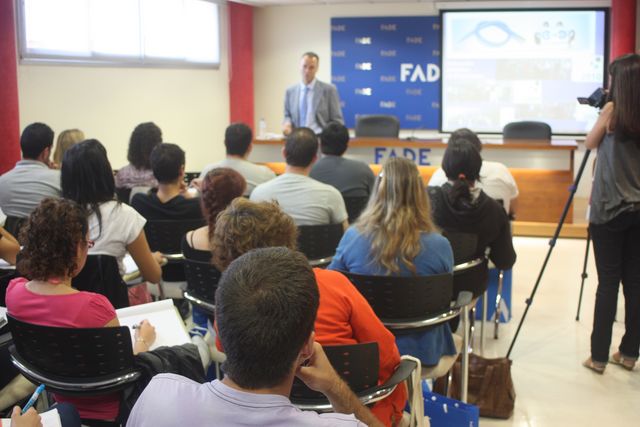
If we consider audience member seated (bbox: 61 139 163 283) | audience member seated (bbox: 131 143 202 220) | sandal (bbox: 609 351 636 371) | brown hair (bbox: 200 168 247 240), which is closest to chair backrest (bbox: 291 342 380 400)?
brown hair (bbox: 200 168 247 240)

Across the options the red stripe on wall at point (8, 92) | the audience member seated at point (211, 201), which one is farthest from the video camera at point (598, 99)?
the red stripe on wall at point (8, 92)

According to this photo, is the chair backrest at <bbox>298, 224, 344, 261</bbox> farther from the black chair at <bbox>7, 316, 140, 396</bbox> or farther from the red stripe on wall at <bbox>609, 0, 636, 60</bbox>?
the red stripe on wall at <bbox>609, 0, 636, 60</bbox>

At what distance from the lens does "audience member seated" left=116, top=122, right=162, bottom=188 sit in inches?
191

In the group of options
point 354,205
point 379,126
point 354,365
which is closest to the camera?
point 354,365

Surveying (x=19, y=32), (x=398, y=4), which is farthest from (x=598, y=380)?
(x=398, y=4)

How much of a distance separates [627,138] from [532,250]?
10.8 feet

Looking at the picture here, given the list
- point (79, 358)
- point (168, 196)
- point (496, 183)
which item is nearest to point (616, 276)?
point (496, 183)

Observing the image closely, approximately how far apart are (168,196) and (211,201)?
34.5 inches

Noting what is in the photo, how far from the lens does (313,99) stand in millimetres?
7277

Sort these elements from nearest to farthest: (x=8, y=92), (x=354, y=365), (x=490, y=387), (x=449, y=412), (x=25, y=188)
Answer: (x=354, y=365), (x=449, y=412), (x=490, y=387), (x=25, y=188), (x=8, y=92)

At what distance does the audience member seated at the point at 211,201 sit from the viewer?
3.13 m

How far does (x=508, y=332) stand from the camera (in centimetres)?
452

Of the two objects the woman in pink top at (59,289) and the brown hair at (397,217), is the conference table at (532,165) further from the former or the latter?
the woman in pink top at (59,289)

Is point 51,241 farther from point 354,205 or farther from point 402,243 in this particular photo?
point 354,205
